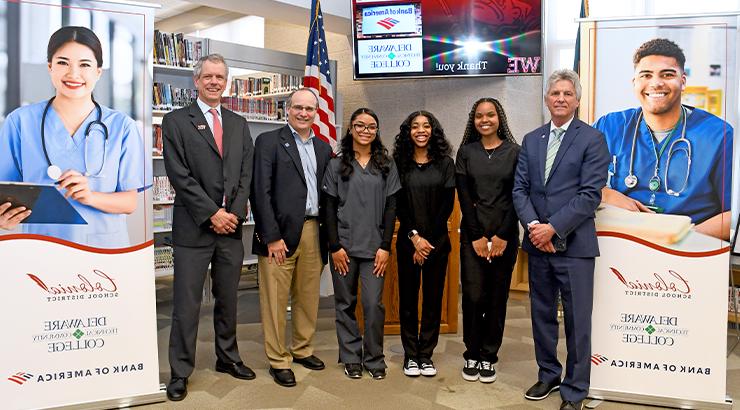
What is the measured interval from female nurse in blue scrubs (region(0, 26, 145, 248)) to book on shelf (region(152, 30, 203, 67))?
9.03ft

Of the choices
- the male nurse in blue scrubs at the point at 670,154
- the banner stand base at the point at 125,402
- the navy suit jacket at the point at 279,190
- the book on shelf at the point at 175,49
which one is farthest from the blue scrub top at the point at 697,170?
the book on shelf at the point at 175,49

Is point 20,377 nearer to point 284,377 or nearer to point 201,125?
point 284,377

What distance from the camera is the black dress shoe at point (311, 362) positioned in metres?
3.78

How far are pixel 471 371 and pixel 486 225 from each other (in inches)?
35.5

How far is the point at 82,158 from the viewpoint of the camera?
3.01m

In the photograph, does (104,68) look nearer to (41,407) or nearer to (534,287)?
(41,407)

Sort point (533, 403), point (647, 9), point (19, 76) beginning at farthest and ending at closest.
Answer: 1. point (647, 9)
2. point (533, 403)
3. point (19, 76)

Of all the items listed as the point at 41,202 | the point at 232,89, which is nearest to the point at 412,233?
the point at 41,202

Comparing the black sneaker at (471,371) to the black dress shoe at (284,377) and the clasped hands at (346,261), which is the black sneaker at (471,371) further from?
the black dress shoe at (284,377)

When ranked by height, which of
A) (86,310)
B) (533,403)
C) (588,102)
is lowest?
(533,403)

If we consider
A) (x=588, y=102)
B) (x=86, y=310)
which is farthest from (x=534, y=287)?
(x=86, y=310)

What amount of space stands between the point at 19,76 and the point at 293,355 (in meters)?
2.20

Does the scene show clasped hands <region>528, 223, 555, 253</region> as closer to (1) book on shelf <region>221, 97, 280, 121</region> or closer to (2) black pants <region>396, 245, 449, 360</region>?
(2) black pants <region>396, 245, 449, 360</region>

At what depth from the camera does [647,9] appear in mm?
6055
